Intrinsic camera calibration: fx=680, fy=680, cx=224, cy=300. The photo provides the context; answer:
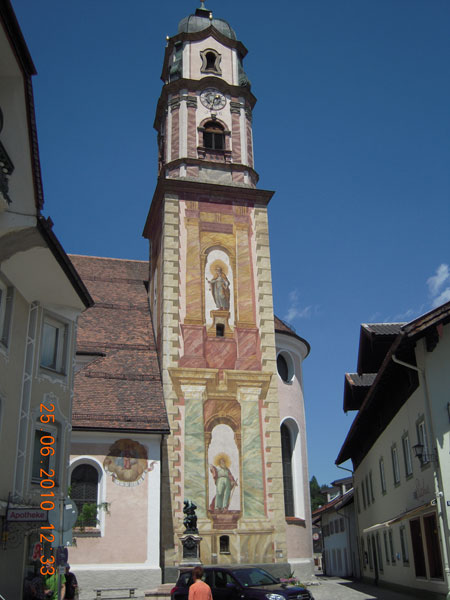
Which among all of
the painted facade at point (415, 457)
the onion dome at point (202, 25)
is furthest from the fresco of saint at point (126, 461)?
the onion dome at point (202, 25)

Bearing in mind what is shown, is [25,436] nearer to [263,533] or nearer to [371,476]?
[263,533]

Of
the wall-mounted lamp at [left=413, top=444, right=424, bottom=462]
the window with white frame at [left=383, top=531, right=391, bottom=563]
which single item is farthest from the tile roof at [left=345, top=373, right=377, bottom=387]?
the wall-mounted lamp at [left=413, top=444, right=424, bottom=462]

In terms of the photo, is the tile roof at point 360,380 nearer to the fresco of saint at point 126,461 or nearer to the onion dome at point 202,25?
the fresco of saint at point 126,461

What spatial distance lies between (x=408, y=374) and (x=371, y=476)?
1104cm

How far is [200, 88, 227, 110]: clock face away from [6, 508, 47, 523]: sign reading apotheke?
83.5 ft

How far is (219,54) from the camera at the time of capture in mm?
38125

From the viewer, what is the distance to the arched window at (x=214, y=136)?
117ft

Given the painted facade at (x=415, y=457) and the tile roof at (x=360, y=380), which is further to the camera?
the tile roof at (x=360, y=380)

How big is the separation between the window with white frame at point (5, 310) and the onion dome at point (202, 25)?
86.7 ft

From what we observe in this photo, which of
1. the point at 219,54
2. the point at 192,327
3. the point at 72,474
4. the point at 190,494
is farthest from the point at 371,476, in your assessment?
the point at 219,54

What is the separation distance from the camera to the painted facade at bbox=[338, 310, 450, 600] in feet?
55.4

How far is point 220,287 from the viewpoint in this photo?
3177 centimetres

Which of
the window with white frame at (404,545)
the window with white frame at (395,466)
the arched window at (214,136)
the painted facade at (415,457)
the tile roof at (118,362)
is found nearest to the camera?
the painted facade at (415,457)

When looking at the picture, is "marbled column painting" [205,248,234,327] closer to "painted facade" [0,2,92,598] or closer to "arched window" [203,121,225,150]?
"arched window" [203,121,225,150]
